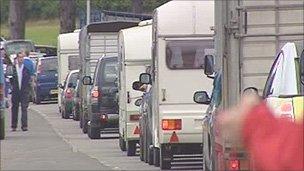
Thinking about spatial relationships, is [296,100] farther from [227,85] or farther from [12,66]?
[12,66]

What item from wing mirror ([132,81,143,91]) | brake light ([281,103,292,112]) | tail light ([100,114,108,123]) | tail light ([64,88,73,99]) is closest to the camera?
brake light ([281,103,292,112])

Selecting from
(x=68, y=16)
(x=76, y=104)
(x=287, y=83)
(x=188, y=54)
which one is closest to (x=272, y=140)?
(x=287, y=83)

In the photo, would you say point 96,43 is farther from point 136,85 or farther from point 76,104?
point 136,85

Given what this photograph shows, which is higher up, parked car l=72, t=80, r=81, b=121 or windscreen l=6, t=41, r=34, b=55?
windscreen l=6, t=41, r=34, b=55

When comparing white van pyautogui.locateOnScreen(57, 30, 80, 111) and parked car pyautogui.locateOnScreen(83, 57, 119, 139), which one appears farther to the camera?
white van pyautogui.locateOnScreen(57, 30, 80, 111)

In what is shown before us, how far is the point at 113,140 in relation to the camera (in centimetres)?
2725

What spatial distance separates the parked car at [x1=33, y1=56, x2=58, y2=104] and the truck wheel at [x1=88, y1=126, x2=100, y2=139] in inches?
782

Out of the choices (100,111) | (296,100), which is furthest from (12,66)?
(296,100)

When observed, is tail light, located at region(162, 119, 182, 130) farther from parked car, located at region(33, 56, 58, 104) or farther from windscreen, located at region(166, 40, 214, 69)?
parked car, located at region(33, 56, 58, 104)

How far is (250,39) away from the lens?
12680 millimetres

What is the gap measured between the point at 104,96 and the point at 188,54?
8.06 metres

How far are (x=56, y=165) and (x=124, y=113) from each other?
148 inches

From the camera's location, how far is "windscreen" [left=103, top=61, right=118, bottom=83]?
1029 inches

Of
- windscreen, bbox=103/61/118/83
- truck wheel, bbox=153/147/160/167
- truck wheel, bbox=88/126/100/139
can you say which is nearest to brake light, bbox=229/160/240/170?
truck wheel, bbox=153/147/160/167
